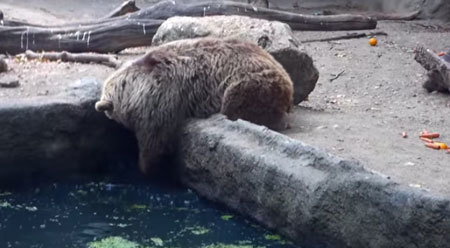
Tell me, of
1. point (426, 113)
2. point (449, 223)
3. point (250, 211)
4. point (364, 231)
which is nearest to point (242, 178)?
point (250, 211)

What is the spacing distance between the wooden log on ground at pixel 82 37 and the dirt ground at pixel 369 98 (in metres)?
0.34

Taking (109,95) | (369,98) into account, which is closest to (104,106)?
(109,95)

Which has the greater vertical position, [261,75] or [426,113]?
[261,75]

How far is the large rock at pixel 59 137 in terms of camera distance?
7125 mm

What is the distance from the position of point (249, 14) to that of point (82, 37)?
96.3 inches

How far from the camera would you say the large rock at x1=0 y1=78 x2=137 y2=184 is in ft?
23.4

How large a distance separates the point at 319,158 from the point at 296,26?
6.64 m

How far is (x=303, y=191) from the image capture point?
5613 millimetres

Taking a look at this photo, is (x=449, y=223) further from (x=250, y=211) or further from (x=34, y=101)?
(x=34, y=101)

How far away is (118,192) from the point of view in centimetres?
727

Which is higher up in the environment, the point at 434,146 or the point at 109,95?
the point at 109,95

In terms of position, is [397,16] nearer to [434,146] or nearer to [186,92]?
[434,146]

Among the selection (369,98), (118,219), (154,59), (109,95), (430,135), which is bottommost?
(118,219)

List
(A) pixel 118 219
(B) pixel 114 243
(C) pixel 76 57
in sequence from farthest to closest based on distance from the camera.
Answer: (C) pixel 76 57 < (A) pixel 118 219 < (B) pixel 114 243
